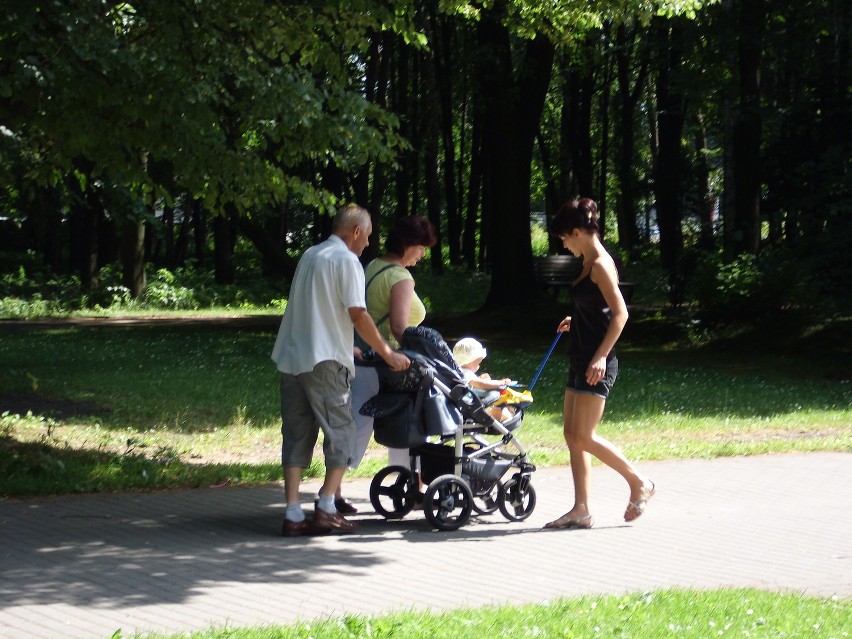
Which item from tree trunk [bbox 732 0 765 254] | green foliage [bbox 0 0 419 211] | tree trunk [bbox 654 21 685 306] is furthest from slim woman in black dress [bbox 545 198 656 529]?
tree trunk [bbox 654 21 685 306]

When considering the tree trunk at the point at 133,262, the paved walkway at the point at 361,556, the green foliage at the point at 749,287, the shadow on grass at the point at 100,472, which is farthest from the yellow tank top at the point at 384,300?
the tree trunk at the point at 133,262

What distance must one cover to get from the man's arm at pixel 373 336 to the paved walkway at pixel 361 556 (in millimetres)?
1087

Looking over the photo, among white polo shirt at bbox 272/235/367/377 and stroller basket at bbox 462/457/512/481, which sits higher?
white polo shirt at bbox 272/235/367/377

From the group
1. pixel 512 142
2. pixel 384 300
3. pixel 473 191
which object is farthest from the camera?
pixel 473 191

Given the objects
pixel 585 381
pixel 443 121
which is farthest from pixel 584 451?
pixel 443 121

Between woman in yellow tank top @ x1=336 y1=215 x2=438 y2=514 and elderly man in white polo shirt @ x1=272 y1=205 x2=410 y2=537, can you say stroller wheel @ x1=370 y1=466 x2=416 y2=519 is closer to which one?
woman in yellow tank top @ x1=336 y1=215 x2=438 y2=514

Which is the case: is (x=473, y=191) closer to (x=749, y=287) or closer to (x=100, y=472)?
(x=749, y=287)

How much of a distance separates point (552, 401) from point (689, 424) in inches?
91.8

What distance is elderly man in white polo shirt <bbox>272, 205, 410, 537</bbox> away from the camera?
745 centimetres

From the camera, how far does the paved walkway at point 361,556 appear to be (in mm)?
5816

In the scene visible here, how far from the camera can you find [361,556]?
6973mm

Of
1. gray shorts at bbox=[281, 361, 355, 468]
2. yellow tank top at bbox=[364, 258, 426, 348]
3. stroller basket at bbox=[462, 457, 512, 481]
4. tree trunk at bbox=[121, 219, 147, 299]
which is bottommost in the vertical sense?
stroller basket at bbox=[462, 457, 512, 481]

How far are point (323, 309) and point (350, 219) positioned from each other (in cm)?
62

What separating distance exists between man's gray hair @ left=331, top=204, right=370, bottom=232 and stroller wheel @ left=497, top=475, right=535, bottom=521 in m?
1.97
